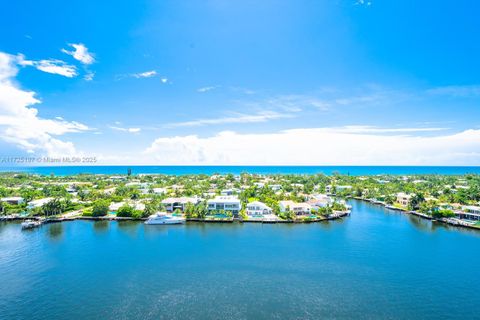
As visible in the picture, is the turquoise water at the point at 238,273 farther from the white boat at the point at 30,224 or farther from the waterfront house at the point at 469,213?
the waterfront house at the point at 469,213

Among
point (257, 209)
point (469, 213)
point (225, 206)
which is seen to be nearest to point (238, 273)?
point (257, 209)

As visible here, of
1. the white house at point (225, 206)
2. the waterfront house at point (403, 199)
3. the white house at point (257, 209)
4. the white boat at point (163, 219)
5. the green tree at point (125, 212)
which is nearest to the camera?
the white boat at point (163, 219)

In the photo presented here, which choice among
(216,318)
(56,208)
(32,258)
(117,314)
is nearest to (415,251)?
(216,318)

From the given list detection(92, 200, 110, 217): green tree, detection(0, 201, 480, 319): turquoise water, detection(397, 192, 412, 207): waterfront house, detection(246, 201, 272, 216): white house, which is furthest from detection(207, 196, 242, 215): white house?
detection(397, 192, 412, 207): waterfront house

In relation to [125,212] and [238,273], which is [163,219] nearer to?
[125,212]

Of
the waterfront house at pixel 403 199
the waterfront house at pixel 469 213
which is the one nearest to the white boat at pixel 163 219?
the waterfront house at pixel 469 213

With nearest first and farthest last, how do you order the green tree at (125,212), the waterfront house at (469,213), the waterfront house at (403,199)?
the waterfront house at (469,213)
the green tree at (125,212)
the waterfront house at (403,199)

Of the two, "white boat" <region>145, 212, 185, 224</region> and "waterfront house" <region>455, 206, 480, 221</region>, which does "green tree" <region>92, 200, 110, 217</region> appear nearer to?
"white boat" <region>145, 212, 185, 224</region>
